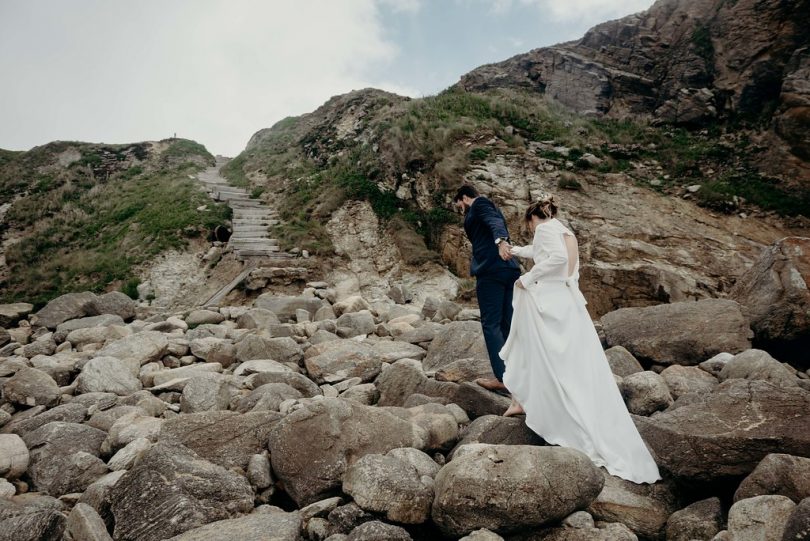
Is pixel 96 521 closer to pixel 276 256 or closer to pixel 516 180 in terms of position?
pixel 276 256

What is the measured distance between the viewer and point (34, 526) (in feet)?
9.27

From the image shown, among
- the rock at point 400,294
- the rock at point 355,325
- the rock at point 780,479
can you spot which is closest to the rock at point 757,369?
the rock at point 780,479

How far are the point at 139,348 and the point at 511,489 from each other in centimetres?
672

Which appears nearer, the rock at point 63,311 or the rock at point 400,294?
the rock at point 63,311

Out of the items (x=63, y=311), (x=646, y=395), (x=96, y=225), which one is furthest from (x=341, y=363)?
(x=96, y=225)

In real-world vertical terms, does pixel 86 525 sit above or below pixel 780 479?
below

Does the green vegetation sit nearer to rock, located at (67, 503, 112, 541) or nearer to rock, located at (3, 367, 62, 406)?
rock, located at (3, 367, 62, 406)

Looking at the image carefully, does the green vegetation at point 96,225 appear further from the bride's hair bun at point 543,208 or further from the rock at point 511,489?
the rock at point 511,489

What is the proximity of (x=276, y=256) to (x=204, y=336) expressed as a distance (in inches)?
254

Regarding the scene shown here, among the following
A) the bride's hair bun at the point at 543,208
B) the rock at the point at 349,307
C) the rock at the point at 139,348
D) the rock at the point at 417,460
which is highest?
the bride's hair bun at the point at 543,208

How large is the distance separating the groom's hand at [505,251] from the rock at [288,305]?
289 inches

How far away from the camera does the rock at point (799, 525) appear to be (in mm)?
2068

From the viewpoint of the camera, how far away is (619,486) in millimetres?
3305

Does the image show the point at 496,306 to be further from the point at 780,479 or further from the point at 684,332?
the point at 684,332
